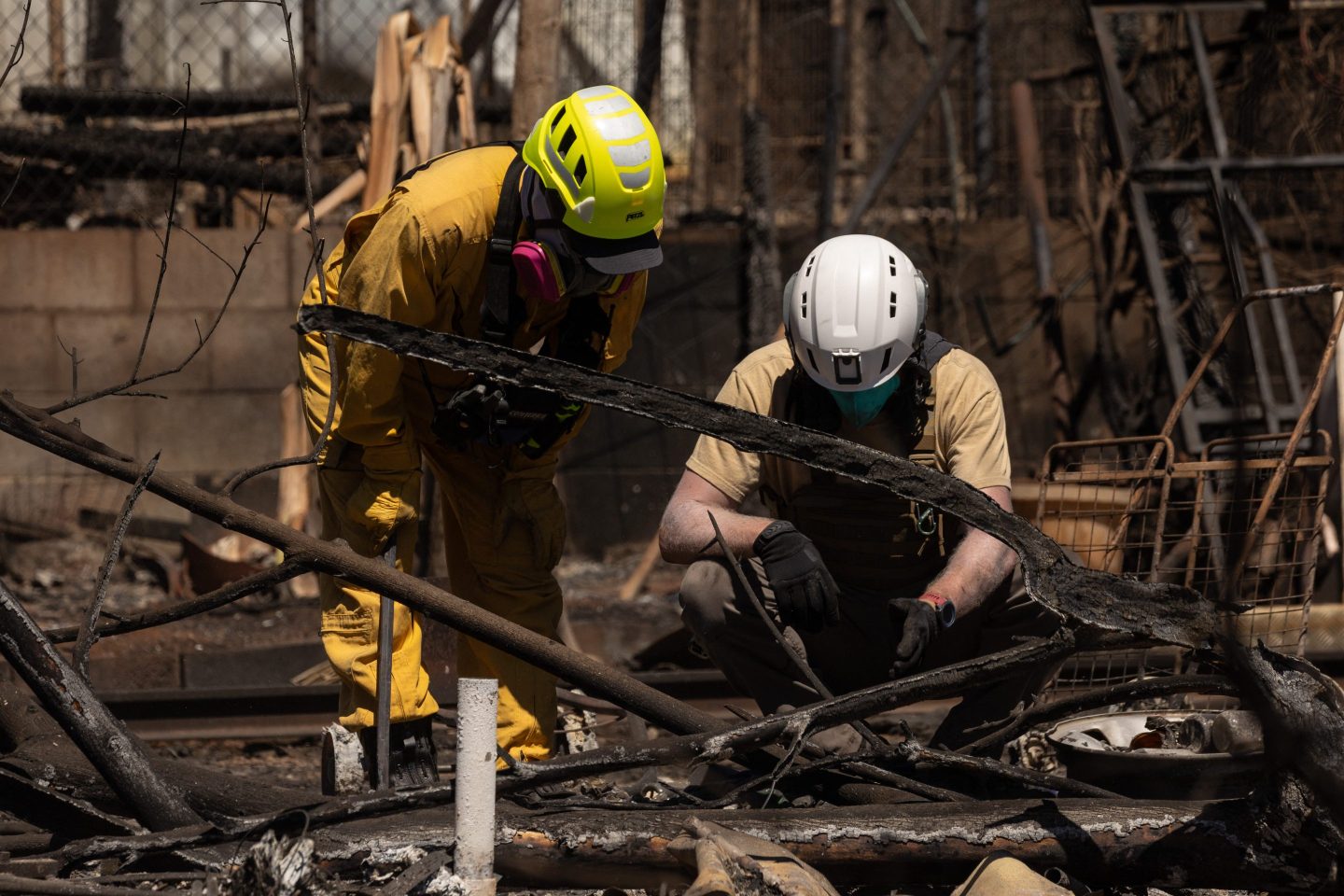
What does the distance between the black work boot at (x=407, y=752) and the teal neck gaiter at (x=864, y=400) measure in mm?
1434

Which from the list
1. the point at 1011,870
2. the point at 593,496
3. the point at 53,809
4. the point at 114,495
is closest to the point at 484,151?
the point at 53,809

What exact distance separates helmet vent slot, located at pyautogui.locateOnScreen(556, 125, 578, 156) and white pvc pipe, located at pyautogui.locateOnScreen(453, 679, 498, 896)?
160 centimetres

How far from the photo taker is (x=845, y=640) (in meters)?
3.74

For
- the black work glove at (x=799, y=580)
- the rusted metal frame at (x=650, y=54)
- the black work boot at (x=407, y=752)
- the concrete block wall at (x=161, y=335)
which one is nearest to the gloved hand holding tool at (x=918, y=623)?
the black work glove at (x=799, y=580)

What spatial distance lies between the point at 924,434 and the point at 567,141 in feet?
4.07

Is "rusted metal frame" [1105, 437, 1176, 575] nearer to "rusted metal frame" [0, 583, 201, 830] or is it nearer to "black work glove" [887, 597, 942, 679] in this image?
"black work glove" [887, 597, 942, 679]

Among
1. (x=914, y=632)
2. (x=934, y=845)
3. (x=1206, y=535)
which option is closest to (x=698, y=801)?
(x=934, y=845)

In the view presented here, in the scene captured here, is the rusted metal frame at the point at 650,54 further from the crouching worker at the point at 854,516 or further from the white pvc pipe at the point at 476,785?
the white pvc pipe at the point at 476,785

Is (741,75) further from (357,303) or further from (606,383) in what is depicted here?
(606,383)

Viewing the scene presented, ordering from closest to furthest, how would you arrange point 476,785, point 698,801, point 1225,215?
point 476,785 → point 698,801 → point 1225,215

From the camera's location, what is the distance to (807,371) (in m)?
3.56

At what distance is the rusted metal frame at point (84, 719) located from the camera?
8.29 feet

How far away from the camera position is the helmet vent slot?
11.2 feet

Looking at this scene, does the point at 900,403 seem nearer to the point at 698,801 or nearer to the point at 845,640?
the point at 845,640
